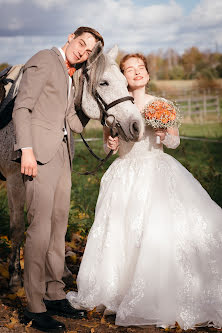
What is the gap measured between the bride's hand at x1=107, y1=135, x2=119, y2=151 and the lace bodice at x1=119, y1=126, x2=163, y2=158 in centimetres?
14

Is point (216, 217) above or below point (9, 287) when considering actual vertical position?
above

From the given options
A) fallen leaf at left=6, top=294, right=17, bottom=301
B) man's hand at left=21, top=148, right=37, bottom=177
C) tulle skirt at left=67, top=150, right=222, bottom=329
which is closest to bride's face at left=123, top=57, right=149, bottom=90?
tulle skirt at left=67, top=150, right=222, bottom=329

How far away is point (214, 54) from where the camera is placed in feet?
181

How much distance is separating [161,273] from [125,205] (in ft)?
2.19

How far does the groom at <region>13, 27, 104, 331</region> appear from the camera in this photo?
303cm

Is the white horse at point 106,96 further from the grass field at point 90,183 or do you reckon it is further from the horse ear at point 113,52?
the grass field at point 90,183

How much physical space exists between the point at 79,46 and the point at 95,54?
157 millimetres

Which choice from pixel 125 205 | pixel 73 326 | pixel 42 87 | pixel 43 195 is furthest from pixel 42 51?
pixel 73 326

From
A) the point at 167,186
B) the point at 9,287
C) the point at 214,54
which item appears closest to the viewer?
the point at 167,186

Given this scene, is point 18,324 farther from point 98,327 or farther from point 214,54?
point 214,54

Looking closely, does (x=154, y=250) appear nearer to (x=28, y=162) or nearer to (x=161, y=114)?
(x=161, y=114)

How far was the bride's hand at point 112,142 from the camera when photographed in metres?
3.55

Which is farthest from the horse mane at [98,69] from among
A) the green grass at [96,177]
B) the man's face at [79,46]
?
the green grass at [96,177]

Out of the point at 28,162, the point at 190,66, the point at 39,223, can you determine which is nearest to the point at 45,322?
the point at 39,223
